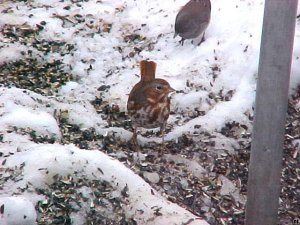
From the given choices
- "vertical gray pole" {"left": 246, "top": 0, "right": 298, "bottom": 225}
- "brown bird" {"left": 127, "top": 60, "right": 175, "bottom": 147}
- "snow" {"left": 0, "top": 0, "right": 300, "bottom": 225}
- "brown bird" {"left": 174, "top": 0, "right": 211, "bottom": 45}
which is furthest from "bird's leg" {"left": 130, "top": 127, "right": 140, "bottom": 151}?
"brown bird" {"left": 174, "top": 0, "right": 211, "bottom": 45}

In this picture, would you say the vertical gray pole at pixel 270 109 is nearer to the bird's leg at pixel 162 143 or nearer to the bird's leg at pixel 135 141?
the bird's leg at pixel 162 143

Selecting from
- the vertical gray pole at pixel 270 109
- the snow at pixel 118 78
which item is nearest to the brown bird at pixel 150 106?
the snow at pixel 118 78

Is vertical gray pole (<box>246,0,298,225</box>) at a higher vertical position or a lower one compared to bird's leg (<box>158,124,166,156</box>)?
higher

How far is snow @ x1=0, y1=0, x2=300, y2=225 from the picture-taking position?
407 centimetres

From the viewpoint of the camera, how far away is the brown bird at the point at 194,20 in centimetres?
609

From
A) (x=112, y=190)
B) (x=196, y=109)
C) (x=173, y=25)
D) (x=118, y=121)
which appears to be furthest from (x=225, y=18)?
(x=112, y=190)

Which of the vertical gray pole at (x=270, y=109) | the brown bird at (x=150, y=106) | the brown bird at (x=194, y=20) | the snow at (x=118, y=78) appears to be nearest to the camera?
the vertical gray pole at (x=270, y=109)

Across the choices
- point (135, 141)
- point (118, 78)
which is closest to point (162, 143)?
point (135, 141)

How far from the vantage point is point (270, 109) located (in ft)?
11.9

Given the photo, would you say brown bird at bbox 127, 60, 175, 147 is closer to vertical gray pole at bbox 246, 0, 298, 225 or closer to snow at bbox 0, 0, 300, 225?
snow at bbox 0, 0, 300, 225

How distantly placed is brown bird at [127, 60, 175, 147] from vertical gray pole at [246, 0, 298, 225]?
51.2 inches

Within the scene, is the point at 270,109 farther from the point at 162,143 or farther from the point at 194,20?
the point at 194,20

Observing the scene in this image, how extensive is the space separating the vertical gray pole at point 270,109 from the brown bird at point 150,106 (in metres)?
1.30

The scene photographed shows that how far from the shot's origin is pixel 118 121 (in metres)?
5.46
